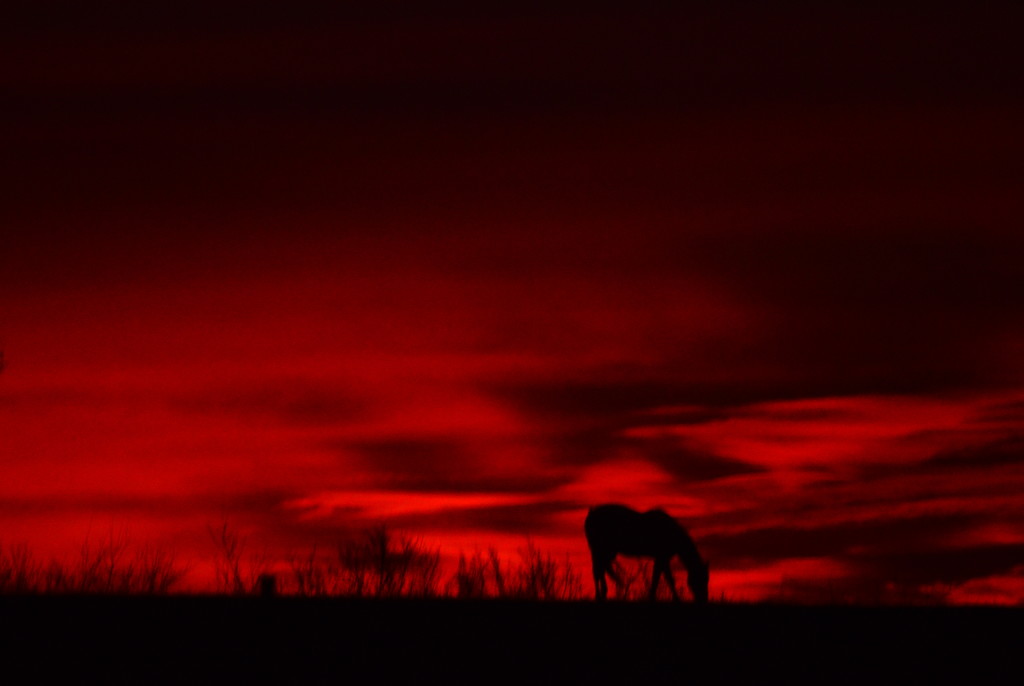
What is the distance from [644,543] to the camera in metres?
29.1

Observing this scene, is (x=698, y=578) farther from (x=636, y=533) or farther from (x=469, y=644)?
(x=469, y=644)

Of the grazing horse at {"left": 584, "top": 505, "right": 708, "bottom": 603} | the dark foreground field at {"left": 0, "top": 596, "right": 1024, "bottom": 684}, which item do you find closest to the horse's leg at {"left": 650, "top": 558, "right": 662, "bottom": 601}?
the grazing horse at {"left": 584, "top": 505, "right": 708, "bottom": 603}

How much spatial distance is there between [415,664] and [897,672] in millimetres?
5245

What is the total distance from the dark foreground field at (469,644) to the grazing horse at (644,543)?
32.2 feet

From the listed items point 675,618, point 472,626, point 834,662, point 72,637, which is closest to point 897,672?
point 834,662

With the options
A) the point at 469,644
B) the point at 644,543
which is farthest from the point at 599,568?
the point at 469,644

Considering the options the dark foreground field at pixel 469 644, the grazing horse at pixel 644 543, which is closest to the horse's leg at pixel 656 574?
the grazing horse at pixel 644 543

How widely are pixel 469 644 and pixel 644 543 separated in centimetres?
1357

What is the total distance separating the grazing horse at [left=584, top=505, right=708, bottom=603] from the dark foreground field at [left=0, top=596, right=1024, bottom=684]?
9.82 meters

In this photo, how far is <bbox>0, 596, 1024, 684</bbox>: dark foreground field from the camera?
1461 centimetres

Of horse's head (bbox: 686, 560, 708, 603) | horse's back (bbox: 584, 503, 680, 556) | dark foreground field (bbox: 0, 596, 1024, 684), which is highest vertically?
horse's back (bbox: 584, 503, 680, 556)

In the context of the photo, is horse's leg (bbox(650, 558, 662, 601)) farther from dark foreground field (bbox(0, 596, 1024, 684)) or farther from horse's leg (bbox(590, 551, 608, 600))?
dark foreground field (bbox(0, 596, 1024, 684))

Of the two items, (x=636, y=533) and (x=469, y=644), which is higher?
(x=636, y=533)

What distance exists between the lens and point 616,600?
69.1 feet
